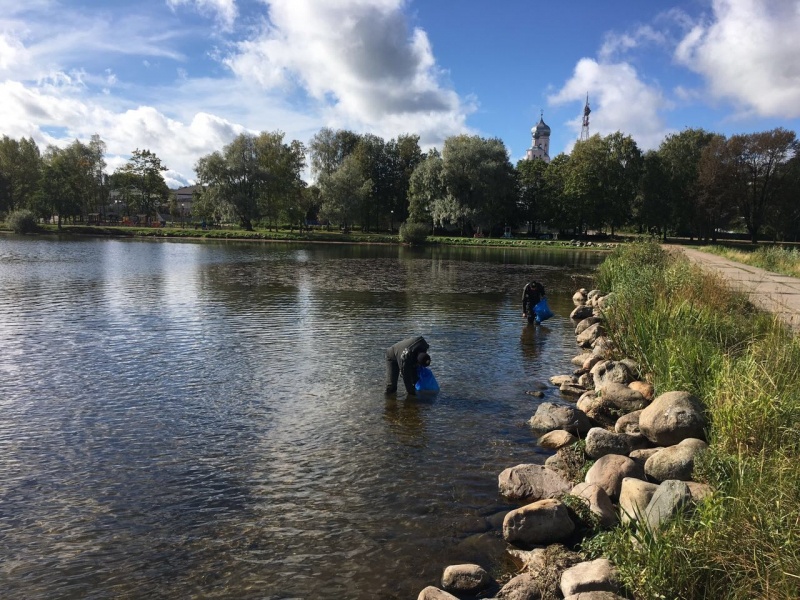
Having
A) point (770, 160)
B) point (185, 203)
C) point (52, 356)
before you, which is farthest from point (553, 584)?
point (185, 203)

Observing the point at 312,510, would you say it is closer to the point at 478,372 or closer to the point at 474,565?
the point at 474,565

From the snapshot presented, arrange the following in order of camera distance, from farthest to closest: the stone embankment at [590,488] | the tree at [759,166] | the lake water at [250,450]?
the tree at [759,166] < the lake water at [250,450] < the stone embankment at [590,488]

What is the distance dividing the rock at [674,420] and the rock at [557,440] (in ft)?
4.24

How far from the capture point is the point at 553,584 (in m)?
5.85

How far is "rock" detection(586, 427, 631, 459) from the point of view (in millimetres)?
9016

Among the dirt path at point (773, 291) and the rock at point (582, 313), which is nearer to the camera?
the dirt path at point (773, 291)

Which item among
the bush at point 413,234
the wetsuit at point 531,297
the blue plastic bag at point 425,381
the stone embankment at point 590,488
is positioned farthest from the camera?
the bush at point 413,234

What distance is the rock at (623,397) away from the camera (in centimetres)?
1117

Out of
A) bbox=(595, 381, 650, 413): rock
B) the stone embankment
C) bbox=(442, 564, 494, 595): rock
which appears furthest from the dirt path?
bbox=(442, 564, 494, 595): rock

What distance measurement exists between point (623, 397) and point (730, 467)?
471 cm

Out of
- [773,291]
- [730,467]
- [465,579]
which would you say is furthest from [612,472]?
[773,291]

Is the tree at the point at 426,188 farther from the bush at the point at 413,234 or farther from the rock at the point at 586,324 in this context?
the rock at the point at 586,324

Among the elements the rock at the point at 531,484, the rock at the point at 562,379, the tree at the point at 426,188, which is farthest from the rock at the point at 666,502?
the tree at the point at 426,188

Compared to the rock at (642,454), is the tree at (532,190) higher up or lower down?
higher up
